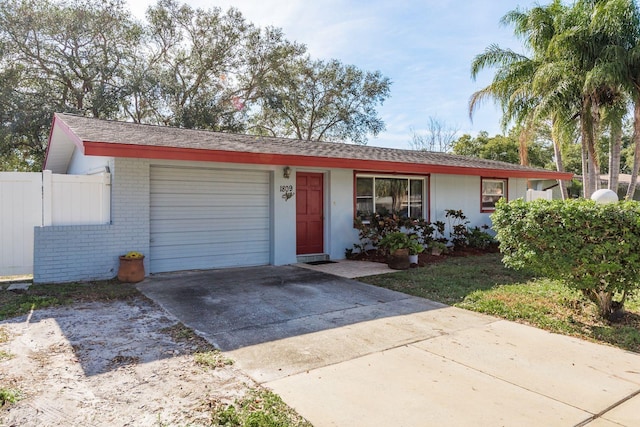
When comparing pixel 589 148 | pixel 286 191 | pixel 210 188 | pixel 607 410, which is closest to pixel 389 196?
pixel 286 191

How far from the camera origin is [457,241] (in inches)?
458

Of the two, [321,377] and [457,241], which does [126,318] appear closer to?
[321,377]

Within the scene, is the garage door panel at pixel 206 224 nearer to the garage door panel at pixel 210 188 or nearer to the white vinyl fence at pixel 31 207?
the garage door panel at pixel 210 188

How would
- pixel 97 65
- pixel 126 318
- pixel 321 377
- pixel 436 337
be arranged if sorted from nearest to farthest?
pixel 321 377 < pixel 436 337 < pixel 126 318 < pixel 97 65

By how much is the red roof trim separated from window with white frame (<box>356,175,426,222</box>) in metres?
0.73

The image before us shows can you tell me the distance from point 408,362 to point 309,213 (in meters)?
6.15

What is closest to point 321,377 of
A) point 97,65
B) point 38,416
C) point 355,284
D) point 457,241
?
point 38,416

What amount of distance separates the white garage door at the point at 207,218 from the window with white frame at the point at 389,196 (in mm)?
2607

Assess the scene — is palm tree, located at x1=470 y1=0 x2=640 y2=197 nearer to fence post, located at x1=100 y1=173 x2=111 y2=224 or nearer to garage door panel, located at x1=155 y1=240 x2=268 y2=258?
garage door panel, located at x1=155 y1=240 x2=268 y2=258

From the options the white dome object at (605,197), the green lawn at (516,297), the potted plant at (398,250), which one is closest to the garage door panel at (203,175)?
the potted plant at (398,250)

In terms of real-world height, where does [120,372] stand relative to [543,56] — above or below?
below

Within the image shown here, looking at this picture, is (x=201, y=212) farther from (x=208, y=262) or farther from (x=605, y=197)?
(x=605, y=197)

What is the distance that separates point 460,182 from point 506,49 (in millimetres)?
6947

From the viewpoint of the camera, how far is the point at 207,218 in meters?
8.45
